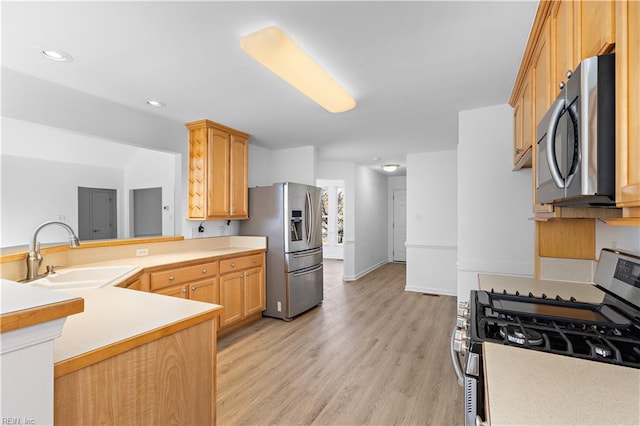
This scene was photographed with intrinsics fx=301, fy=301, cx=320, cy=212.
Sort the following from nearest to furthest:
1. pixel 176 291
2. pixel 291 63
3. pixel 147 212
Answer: pixel 291 63 < pixel 176 291 < pixel 147 212

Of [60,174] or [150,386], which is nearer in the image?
[150,386]

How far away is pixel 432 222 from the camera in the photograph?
515cm

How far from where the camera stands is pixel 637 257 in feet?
4.11

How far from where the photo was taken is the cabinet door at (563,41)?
3.48 ft

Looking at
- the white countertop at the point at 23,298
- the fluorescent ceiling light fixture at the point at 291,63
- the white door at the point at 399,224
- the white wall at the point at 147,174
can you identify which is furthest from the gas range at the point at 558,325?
the white door at the point at 399,224

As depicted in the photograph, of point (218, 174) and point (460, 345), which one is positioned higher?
point (218, 174)

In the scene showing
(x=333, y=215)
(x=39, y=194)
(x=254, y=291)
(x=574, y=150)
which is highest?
(x=39, y=194)

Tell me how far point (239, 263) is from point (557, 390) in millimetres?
3151

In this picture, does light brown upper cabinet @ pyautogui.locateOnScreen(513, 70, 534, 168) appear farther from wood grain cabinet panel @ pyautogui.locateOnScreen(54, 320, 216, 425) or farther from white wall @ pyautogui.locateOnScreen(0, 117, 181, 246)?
white wall @ pyautogui.locateOnScreen(0, 117, 181, 246)

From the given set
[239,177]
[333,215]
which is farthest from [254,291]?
[333,215]

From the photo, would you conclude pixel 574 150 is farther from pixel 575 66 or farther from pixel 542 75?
pixel 542 75

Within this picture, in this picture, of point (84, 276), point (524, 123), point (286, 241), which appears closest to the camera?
point (524, 123)

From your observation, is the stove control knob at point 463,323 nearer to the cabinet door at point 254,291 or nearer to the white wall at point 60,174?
the cabinet door at point 254,291

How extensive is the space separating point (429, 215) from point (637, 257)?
396 centimetres
